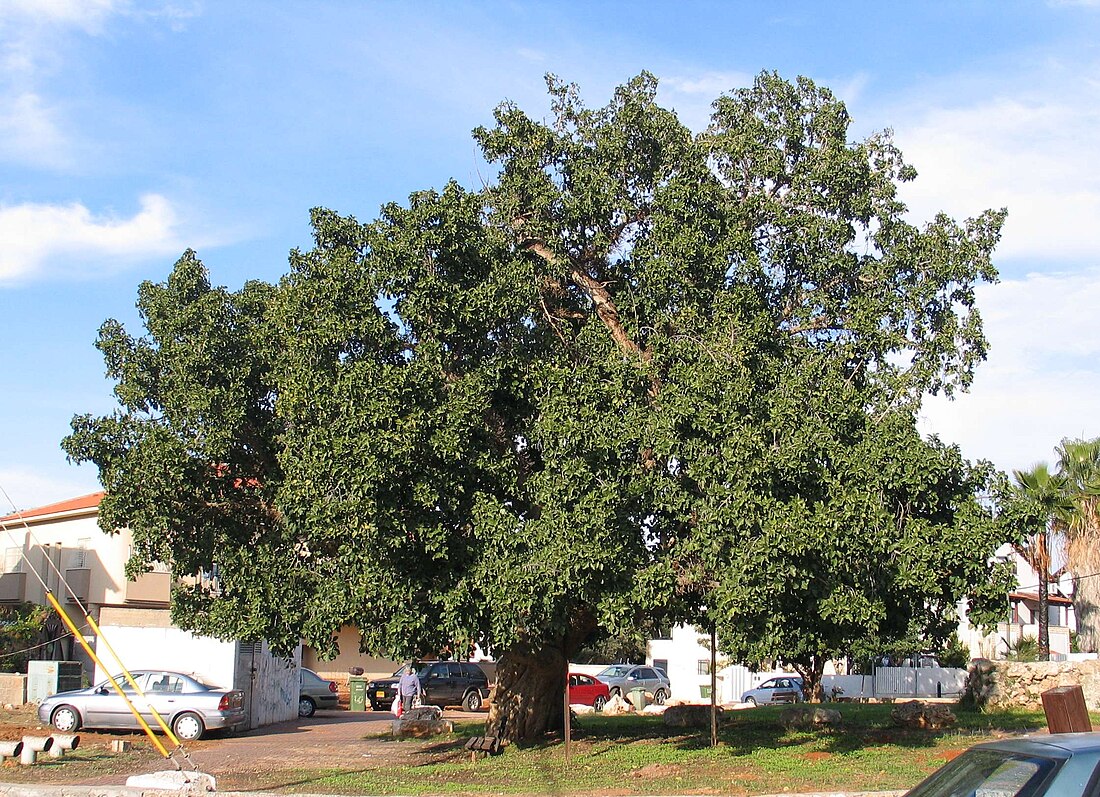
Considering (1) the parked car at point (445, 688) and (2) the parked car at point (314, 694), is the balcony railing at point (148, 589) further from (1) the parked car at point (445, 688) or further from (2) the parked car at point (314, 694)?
(1) the parked car at point (445, 688)

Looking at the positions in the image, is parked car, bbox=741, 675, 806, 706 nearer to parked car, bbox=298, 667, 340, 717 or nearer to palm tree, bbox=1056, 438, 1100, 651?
palm tree, bbox=1056, 438, 1100, 651

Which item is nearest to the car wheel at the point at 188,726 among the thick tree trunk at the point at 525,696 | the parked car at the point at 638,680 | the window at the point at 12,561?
the thick tree trunk at the point at 525,696

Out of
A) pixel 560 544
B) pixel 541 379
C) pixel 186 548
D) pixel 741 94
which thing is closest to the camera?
pixel 560 544

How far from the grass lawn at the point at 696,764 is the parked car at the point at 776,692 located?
13.6 metres

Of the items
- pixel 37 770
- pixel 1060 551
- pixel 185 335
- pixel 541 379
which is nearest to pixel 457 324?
pixel 541 379

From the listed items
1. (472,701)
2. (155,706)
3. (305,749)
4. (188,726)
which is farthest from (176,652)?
(472,701)

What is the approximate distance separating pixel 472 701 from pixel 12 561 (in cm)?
1732

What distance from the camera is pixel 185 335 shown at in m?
16.4

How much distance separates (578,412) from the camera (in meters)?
14.6

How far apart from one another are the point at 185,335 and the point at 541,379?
564cm

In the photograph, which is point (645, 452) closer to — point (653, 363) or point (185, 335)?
point (653, 363)

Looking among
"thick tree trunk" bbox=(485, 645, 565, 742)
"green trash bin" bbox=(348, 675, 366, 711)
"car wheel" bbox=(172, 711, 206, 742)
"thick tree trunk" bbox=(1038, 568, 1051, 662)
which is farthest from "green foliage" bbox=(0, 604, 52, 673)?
"thick tree trunk" bbox=(1038, 568, 1051, 662)

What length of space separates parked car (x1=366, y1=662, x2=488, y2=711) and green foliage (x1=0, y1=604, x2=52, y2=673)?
9836 mm

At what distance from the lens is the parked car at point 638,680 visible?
36.9m
